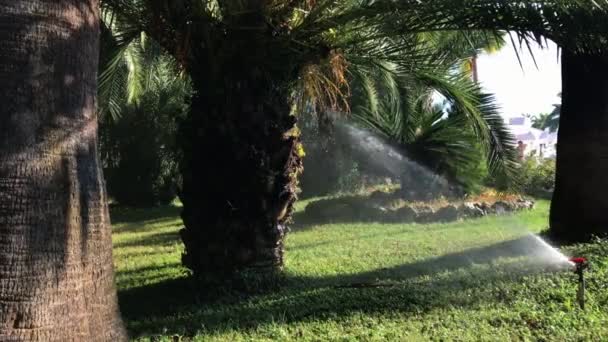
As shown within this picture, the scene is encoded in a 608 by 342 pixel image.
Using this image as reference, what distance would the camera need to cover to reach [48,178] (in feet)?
11.8

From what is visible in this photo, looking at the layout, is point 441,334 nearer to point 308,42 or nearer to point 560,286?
point 560,286

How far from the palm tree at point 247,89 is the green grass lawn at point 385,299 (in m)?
0.57

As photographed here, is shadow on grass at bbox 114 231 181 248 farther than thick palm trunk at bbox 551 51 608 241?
Yes

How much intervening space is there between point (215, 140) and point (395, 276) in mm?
2516

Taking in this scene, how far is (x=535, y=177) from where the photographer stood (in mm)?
18578

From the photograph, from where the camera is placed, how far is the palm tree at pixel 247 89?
20.5ft

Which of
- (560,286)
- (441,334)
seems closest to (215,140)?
(441,334)

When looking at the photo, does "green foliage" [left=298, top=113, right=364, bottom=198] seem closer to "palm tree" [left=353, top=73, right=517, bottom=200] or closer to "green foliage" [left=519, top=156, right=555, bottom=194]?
"palm tree" [left=353, top=73, right=517, bottom=200]

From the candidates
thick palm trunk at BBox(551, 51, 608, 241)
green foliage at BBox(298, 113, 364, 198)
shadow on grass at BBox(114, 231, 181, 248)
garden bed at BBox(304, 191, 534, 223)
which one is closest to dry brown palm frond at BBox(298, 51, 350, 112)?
thick palm trunk at BBox(551, 51, 608, 241)

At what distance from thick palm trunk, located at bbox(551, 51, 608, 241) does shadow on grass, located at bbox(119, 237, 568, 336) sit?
4.30ft

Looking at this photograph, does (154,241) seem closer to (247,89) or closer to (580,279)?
(247,89)

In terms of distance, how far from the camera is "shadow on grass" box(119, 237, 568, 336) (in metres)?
5.48

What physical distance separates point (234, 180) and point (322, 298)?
4.86 feet

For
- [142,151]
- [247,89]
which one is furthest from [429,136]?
[247,89]
